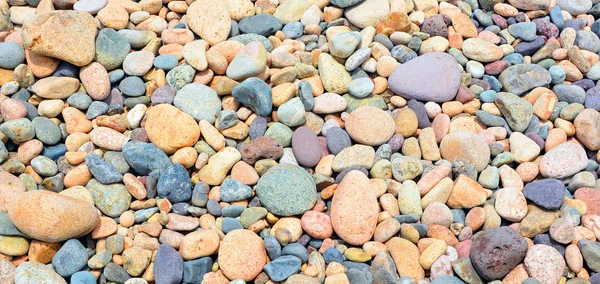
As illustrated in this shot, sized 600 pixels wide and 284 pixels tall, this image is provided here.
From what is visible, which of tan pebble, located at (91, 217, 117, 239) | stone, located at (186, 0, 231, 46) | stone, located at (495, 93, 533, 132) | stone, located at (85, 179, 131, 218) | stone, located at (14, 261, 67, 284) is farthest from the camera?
stone, located at (186, 0, 231, 46)

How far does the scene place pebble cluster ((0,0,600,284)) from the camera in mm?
2402

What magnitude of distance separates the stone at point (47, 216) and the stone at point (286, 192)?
86cm

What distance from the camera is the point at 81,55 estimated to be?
2932 millimetres

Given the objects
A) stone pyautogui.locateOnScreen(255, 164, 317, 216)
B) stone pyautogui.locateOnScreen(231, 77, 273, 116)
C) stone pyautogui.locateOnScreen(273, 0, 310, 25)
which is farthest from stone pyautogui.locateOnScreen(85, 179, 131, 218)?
stone pyautogui.locateOnScreen(273, 0, 310, 25)

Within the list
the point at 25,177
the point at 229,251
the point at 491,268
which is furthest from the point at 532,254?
the point at 25,177

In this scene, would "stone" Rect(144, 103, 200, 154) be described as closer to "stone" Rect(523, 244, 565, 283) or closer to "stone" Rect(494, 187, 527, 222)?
"stone" Rect(494, 187, 527, 222)

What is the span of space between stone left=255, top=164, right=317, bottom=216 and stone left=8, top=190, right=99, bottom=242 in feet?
2.81

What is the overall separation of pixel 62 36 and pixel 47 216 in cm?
111

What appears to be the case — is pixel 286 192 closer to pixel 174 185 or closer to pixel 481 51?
pixel 174 185

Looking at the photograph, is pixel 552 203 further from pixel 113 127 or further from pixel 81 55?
pixel 81 55

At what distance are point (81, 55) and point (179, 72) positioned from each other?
547mm

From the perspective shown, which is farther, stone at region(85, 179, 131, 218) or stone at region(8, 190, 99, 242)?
stone at region(85, 179, 131, 218)

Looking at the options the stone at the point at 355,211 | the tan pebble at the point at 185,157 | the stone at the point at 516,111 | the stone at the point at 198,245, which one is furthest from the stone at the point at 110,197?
the stone at the point at 516,111

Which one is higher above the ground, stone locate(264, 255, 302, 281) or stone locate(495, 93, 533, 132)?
stone locate(495, 93, 533, 132)
